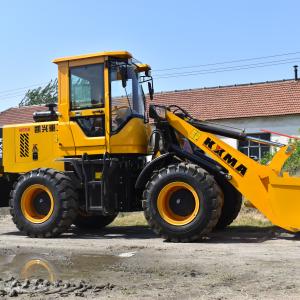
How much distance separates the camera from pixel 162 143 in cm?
962

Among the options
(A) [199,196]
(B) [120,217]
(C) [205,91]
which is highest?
(C) [205,91]

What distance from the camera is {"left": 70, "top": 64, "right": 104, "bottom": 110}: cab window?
9.74 metres

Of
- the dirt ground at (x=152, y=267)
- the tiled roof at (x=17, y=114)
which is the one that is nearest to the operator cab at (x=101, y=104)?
the dirt ground at (x=152, y=267)

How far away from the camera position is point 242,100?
105 feet

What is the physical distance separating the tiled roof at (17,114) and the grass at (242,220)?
25514 mm

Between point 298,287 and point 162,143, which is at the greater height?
point 162,143

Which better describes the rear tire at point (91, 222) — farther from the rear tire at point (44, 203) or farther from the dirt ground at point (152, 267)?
the rear tire at point (44, 203)

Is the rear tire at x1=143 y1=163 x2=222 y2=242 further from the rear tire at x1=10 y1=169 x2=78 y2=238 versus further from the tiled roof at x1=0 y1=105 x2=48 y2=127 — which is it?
the tiled roof at x1=0 y1=105 x2=48 y2=127

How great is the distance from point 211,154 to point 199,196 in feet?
2.85

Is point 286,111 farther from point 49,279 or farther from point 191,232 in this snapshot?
point 49,279

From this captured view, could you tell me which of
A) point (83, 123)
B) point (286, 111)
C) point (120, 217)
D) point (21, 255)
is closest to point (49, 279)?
point (21, 255)

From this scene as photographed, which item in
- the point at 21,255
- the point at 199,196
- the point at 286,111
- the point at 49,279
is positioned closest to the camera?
the point at 49,279

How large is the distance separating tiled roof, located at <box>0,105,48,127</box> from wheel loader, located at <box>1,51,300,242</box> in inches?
1097

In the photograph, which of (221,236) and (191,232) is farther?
(221,236)
